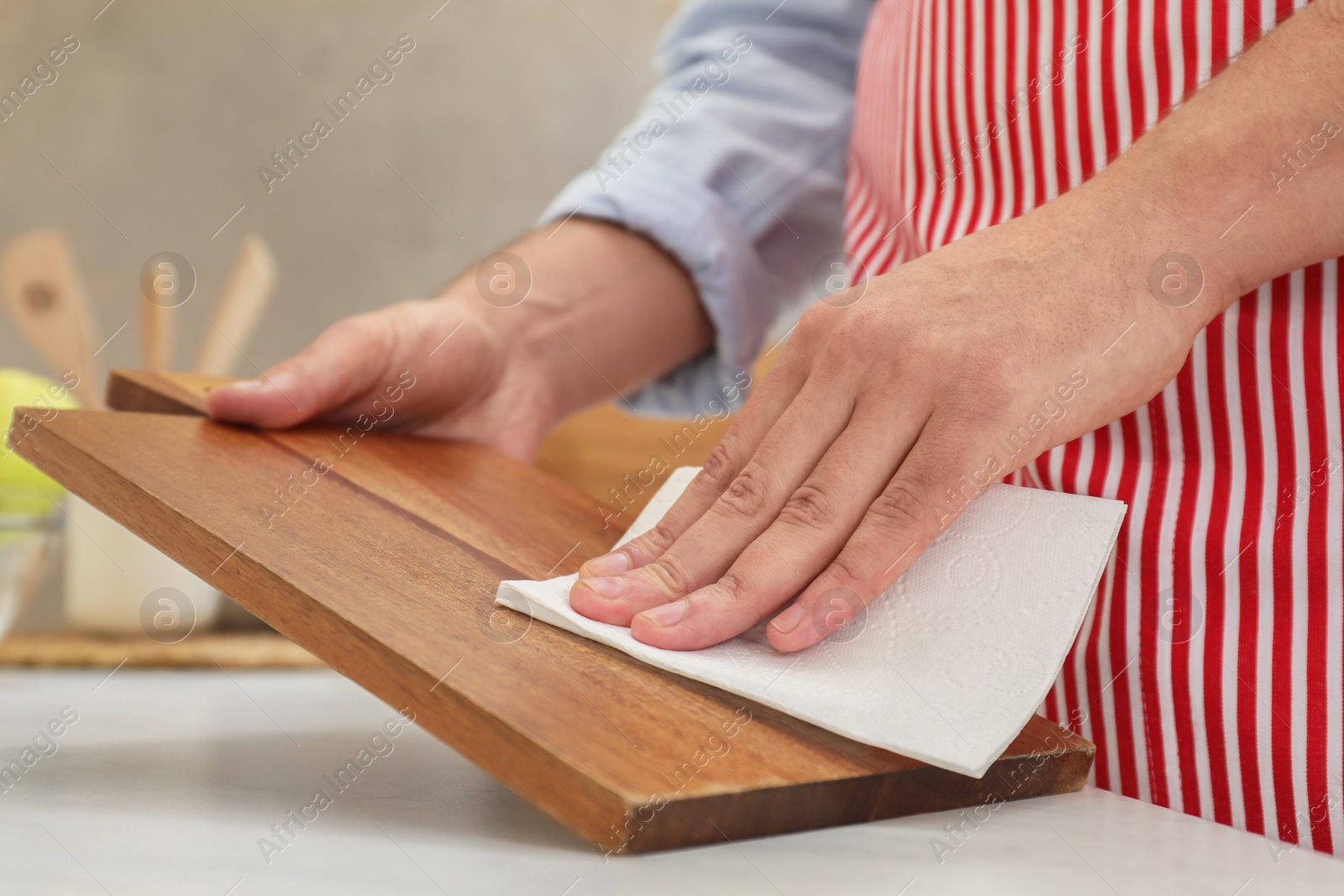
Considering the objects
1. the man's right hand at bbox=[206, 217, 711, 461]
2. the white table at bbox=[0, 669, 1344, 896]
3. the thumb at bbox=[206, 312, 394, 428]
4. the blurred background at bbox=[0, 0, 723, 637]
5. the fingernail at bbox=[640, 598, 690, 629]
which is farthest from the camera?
the blurred background at bbox=[0, 0, 723, 637]

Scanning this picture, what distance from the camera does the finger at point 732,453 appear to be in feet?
1.63

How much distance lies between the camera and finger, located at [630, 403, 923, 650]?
43 cm

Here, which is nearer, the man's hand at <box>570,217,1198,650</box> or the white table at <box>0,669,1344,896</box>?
the white table at <box>0,669,1344,896</box>

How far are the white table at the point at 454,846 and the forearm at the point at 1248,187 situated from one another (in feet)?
0.69

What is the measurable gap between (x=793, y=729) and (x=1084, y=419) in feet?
0.58

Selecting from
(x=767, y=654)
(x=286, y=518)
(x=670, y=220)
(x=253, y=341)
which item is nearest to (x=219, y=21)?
(x=253, y=341)

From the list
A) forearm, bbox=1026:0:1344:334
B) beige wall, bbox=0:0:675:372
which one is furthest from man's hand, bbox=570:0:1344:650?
beige wall, bbox=0:0:675:372

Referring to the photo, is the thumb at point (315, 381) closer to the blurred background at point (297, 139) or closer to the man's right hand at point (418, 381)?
the man's right hand at point (418, 381)

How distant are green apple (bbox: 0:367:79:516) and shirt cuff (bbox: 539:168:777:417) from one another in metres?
0.40

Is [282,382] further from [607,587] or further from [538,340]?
[607,587]

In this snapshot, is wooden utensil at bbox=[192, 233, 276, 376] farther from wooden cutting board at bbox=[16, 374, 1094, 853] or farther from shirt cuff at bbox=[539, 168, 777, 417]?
wooden cutting board at bbox=[16, 374, 1094, 853]

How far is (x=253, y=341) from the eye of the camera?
1.43 m

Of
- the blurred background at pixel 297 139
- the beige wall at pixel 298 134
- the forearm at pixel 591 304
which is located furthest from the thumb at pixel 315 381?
the beige wall at pixel 298 134

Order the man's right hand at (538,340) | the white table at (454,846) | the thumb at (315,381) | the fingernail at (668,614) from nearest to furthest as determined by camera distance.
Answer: the white table at (454,846), the fingernail at (668,614), the thumb at (315,381), the man's right hand at (538,340)
